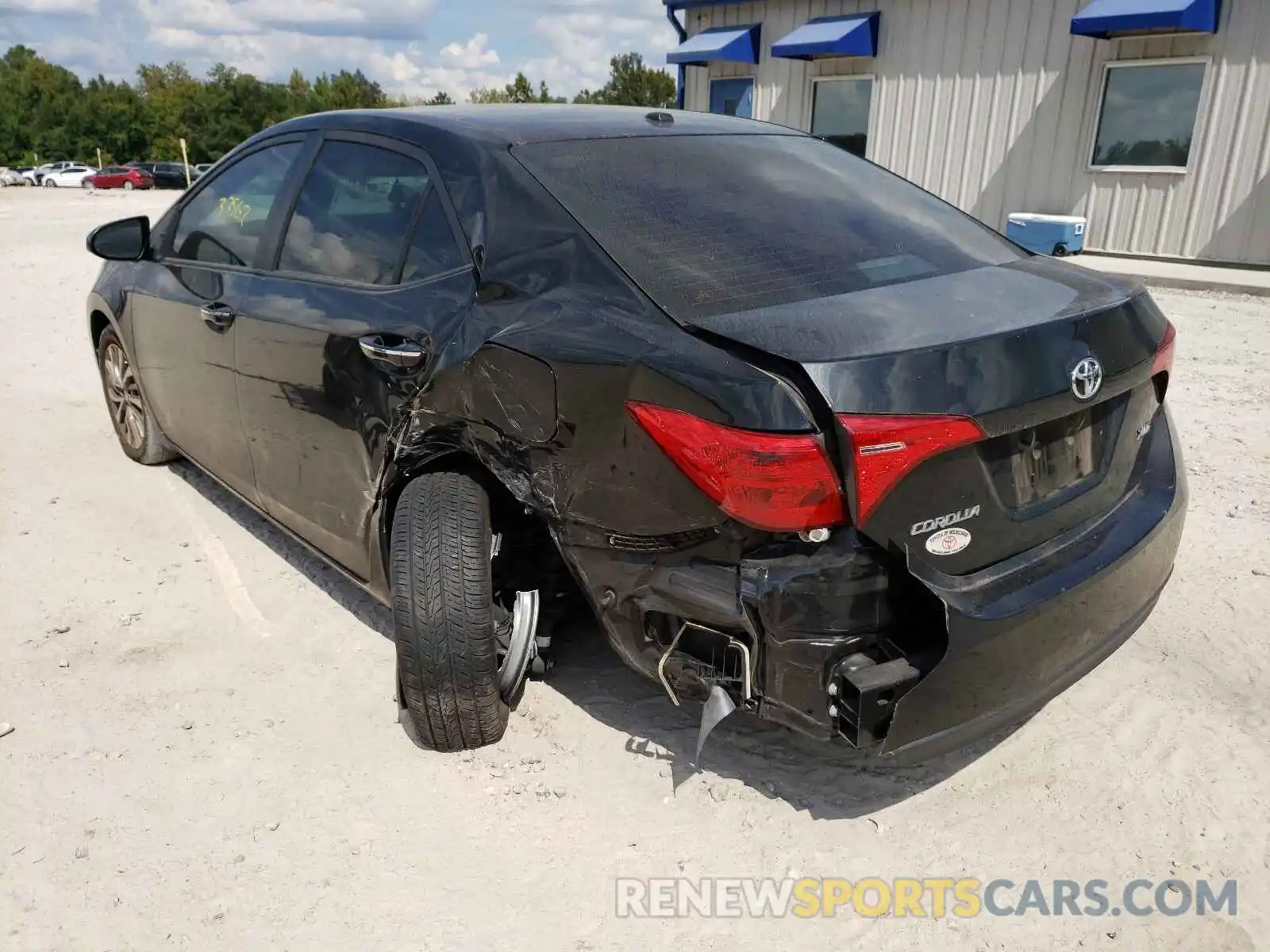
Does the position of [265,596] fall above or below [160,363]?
below

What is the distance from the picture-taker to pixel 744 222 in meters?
2.64

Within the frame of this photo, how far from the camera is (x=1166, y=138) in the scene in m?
12.5

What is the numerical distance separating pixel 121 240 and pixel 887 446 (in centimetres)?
366

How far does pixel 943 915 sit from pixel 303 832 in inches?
62.5

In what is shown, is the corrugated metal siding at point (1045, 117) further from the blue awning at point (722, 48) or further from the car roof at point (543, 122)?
the car roof at point (543, 122)

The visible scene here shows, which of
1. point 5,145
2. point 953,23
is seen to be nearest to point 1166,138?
point 953,23

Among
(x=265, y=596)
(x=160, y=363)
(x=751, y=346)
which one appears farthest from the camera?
(x=160, y=363)

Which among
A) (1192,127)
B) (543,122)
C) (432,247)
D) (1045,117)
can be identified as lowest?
(432,247)

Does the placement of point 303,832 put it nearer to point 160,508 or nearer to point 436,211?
point 436,211

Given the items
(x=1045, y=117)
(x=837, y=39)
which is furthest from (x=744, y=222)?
(x=837, y=39)

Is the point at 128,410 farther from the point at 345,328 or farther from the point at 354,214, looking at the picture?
the point at 345,328

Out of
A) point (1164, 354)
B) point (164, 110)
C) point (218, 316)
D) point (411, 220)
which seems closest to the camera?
point (1164, 354)

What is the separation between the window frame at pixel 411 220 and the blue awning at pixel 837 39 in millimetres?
12800

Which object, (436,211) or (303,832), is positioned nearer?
(303,832)
